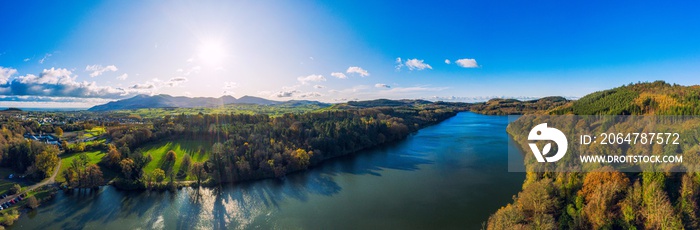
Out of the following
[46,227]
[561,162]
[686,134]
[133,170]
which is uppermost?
[686,134]

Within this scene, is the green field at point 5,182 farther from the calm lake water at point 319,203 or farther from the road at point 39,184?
the calm lake water at point 319,203

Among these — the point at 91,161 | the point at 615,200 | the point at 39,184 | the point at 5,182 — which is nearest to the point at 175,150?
the point at 91,161

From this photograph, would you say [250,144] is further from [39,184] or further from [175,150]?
[39,184]

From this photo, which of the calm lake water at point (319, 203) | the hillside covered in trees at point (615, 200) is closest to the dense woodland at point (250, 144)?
the calm lake water at point (319, 203)

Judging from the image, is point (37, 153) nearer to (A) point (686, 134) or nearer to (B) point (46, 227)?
(B) point (46, 227)

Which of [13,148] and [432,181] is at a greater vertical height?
[13,148]

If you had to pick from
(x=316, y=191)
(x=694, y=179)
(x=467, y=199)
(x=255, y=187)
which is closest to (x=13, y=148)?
(x=255, y=187)
